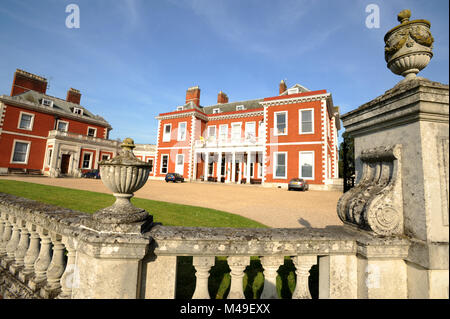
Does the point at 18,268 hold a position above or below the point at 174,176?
below

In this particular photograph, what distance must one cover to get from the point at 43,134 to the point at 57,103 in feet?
15.7

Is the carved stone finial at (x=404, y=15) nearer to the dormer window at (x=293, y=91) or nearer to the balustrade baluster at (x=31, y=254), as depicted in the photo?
the balustrade baluster at (x=31, y=254)

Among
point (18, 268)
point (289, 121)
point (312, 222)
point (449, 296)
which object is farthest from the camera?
point (289, 121)

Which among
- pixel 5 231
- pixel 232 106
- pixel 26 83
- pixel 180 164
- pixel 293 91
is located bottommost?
pixel 5 231

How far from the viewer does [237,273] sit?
5.85ft

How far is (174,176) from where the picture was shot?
23.1 m

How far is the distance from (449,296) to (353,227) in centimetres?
70

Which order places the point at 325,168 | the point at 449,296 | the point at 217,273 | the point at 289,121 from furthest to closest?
the point at 289,121 → the point at 325,168 → the point at 217,273 → the point at 449,296

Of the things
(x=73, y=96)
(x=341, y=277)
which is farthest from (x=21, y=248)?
(x=73, y=96)

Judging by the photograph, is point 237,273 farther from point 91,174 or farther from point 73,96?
point 73,96

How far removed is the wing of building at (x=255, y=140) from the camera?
19000mm

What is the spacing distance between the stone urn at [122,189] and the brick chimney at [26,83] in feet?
113
